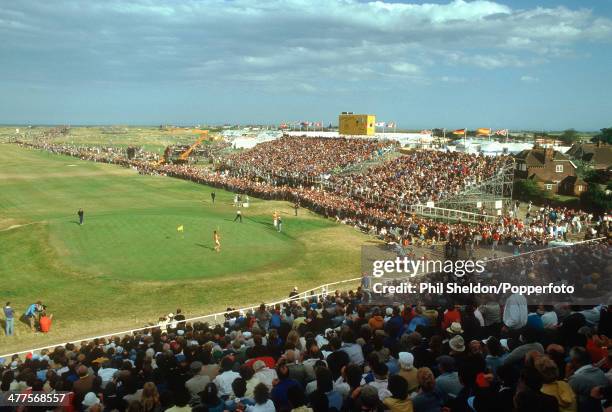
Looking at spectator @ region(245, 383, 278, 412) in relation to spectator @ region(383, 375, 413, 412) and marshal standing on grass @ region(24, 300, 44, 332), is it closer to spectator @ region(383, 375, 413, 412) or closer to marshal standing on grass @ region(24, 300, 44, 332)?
spectator @ region(383, 375, 413, 412)

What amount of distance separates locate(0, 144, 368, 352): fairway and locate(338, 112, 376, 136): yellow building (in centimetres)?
3664

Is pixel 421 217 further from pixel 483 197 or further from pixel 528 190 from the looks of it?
pixel 528 190

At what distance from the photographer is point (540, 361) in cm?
526

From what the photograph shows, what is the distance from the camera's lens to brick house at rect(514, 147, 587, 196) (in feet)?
166

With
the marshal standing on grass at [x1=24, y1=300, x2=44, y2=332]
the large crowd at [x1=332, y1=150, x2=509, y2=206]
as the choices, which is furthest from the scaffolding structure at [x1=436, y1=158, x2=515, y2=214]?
the marshal standing on grass at [x1=24, y1=300, x2=44, y2=332]

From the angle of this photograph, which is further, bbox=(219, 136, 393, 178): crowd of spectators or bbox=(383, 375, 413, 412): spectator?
bbox=(219, 136, 393, 178): crowd of spectators

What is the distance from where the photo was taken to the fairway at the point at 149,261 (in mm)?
19000

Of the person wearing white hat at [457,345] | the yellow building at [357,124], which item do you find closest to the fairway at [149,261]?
the person wearing white hat at [457,345]

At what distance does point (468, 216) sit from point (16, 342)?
1085 inches

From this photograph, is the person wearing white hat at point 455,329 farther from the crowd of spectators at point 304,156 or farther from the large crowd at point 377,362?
the crowd of spectators at point 304,156

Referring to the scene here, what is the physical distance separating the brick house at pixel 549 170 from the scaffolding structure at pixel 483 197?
14.7 m

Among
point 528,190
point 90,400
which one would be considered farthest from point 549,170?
point 90,400

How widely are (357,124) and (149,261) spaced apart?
57.4 meters

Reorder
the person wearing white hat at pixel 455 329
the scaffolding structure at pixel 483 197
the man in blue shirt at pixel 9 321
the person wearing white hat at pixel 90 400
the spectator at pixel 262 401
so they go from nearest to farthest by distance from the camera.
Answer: the spectator at pixel 262 401 < the person wearing white hat at pixel 90 400 < the person wearing white hat at pixel 455 329 < the man in blue shirt at pixel 9 321 < the scaffolding structure at pixel 483 197
